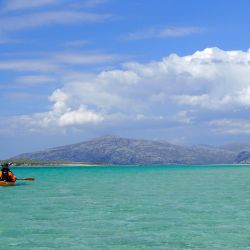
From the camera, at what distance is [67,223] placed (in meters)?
38.4

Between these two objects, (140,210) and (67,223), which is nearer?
(67,223)

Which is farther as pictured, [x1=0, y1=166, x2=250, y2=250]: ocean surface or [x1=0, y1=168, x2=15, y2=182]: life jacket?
[x1=0, y1=168, x2=15, y2=182]: life jacket

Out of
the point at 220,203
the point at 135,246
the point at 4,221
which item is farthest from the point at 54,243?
the point at 220,203

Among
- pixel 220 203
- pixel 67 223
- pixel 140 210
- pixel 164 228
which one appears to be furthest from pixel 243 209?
pixel 67 223

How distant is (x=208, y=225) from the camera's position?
121 ft

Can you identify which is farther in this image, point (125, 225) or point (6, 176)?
point (6, 176)

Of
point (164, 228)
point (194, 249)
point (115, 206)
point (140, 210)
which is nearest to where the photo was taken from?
point (194, 249)

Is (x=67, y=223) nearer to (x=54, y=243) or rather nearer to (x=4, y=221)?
(x=4, y=221)

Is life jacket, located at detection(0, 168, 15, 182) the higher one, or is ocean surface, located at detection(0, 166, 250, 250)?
life jacket, located at detection(0, 168, 15, 182)

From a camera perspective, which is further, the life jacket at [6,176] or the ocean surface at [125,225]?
the life jacket at [6,176]

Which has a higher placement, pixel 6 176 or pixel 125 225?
pixel 6 176

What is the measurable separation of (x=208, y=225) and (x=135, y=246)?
31.8 ft

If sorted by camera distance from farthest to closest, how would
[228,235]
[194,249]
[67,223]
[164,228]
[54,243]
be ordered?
[67,223]
[164,228]
[228,235]
[54,243]
[194,249]

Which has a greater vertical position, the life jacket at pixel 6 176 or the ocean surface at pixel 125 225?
the life jacket at pixel 6 176
